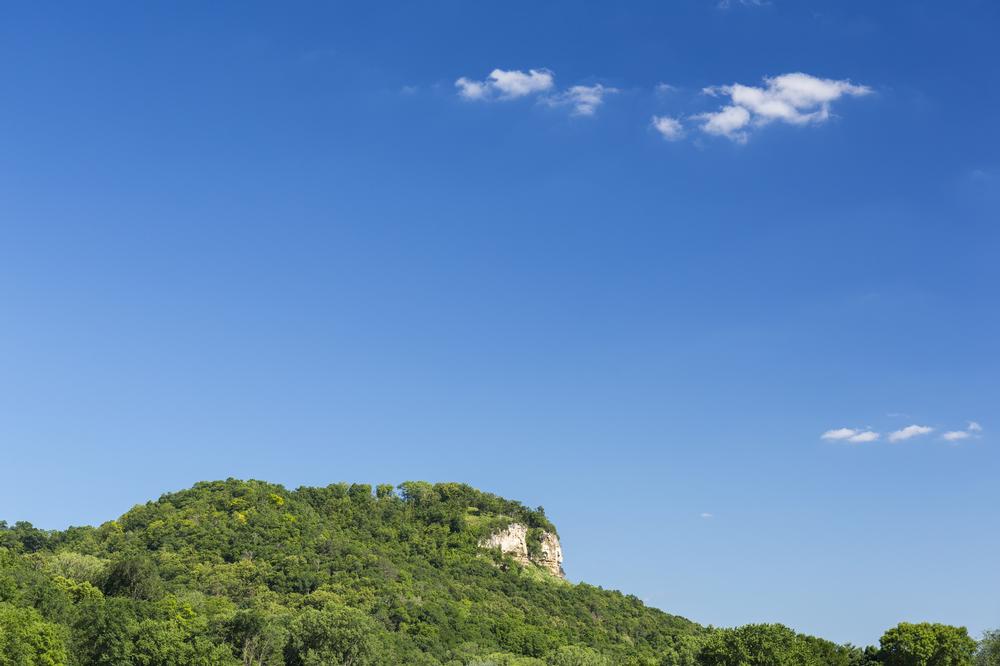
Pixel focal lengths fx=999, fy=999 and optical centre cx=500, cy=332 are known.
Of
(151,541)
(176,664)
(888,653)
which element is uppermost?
(151,541)

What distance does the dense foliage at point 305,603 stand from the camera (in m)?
95.4

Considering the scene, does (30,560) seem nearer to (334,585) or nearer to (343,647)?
(334,585)

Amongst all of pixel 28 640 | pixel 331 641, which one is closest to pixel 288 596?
pixel 331 641

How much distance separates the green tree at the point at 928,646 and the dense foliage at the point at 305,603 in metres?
0.22

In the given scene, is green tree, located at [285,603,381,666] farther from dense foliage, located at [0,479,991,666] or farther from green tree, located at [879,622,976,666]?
green tree, located at [879,622,976,666]

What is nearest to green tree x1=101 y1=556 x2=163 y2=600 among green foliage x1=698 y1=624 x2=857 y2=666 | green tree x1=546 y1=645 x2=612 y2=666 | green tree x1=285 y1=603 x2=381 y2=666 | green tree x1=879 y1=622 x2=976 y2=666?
green tree x1=285 y1=603 x2=381 y2=666

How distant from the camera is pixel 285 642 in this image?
117 m

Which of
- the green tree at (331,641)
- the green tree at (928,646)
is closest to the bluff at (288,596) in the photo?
the green tree at (331,641)

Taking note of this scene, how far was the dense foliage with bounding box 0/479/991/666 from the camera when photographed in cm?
9544

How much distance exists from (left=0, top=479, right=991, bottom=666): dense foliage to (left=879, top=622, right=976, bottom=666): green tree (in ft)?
0.73

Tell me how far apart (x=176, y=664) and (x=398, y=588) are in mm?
69368

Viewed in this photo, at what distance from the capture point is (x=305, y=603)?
148m

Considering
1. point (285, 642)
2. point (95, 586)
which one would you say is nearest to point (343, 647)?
point (285, 642)

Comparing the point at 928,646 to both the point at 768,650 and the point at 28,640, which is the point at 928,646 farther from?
the point at 28,640
